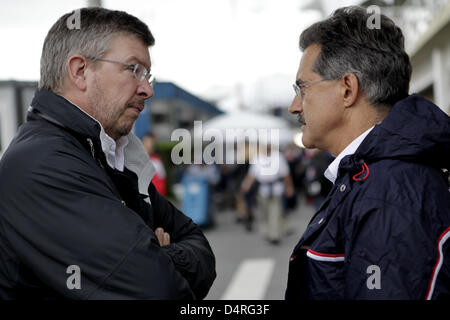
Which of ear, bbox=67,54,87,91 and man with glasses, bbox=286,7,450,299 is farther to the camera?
ear, bbox=67,54,87,91

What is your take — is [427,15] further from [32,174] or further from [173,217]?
[32,174]

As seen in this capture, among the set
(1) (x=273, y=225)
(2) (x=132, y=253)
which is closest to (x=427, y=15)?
(1) (x=273, y=225)

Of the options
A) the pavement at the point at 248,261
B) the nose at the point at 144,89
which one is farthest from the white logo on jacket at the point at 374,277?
the pavement at the point at 248,261

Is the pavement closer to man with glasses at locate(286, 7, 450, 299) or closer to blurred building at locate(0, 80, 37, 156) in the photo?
blurred building at locate(0, 80, 37, 156)

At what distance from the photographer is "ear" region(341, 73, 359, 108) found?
5.58 feet

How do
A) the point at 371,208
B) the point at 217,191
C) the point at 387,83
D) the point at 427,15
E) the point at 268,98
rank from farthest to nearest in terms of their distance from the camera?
1. the point at 268,98
2. the point at 217,191
3. the point at 427,15
4. the point at 387,83
5. the point at 371,208

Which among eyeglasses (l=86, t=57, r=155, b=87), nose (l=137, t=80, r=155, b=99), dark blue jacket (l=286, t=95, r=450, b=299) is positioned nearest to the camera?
dark blue jacket (l=286, t=95, r=450, b=299)

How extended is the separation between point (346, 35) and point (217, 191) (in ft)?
44.0

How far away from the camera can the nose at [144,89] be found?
6.32 feet

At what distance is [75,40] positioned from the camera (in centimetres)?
179

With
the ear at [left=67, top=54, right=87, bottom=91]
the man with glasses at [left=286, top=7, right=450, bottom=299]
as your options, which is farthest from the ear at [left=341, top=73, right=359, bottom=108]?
the ear at [left=67, top=54, right=87, bottom=91]

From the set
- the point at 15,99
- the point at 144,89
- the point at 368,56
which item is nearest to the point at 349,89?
the point at 368,56

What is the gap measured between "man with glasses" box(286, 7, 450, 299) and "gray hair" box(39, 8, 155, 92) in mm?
749
